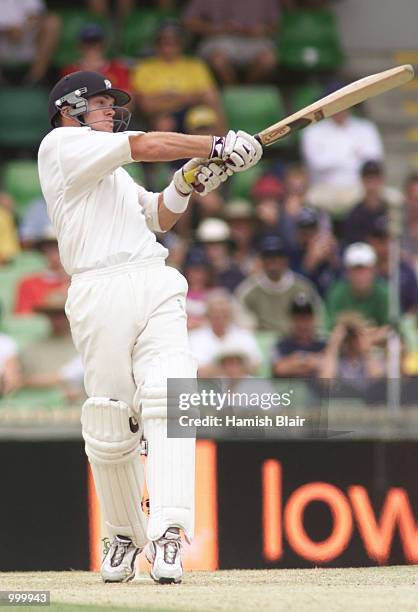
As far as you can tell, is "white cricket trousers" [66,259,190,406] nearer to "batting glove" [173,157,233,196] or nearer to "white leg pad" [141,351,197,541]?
"white leg pad" [141,351,197,541]

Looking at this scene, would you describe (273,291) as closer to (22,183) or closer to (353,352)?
(353,352)

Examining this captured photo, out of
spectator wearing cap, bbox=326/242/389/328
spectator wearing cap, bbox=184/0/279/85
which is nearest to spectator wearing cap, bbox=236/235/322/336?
spectator wearing cap, bbox=326/242/389/328

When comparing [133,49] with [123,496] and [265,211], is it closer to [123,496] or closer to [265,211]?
[265,211]

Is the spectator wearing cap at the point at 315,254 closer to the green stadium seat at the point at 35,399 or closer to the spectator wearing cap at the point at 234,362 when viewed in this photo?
the spectator wearing cap at the point at 234,362

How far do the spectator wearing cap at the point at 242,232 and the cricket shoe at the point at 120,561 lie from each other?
4.85 meters

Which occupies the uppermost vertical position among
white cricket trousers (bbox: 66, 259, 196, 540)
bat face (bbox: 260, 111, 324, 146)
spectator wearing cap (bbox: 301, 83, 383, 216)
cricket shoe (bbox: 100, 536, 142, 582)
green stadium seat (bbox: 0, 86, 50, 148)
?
green stadium seat (bbox: 0, 86, 50, 148)

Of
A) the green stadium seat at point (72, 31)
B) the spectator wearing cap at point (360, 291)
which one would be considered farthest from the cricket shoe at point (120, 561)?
the green stadium seat at point (72, 31)

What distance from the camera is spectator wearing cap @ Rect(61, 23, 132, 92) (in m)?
11.9

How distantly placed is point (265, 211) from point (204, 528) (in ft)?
12.6

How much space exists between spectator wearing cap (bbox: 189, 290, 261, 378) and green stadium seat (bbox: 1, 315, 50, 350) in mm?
1017

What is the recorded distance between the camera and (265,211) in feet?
37.7

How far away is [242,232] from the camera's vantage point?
1144 cm

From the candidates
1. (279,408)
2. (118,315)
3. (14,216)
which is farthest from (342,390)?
(14,216)

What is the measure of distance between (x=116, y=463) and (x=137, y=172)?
583cm
